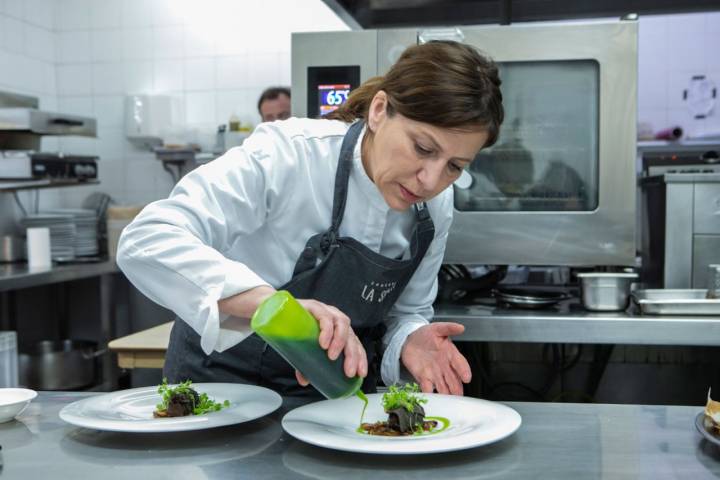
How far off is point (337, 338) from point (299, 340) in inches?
2.9

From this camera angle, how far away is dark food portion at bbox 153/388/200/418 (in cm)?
124

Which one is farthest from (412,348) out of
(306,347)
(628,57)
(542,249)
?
(628,57)

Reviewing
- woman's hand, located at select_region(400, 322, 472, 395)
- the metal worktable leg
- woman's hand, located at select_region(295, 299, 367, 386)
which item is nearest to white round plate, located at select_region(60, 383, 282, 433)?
woman's hand, located at select_region(295, 299, 367, 386)

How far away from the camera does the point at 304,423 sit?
46.1 inches

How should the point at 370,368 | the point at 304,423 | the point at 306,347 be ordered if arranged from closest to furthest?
1. the point at 306,347
2. the point at 304,423
3. the point at 370,368

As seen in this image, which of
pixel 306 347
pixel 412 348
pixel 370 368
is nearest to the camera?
pixel 306 347

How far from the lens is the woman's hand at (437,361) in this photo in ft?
5.07

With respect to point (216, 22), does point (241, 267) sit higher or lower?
lower

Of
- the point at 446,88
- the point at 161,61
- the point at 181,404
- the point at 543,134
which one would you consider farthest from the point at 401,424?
the point at 161,61

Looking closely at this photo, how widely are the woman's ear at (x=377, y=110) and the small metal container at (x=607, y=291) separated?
102 cm

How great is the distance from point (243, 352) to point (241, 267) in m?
0.43

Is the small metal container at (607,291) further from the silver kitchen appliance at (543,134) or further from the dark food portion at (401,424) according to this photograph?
the dark food portion at (401,424)

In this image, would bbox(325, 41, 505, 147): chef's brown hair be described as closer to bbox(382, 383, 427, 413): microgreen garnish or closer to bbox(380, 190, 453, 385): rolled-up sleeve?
bbox(380, 190, 453, 385): rolled-up sleeve

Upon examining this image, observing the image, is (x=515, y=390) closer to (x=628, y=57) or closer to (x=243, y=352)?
(x=628, y=57)
